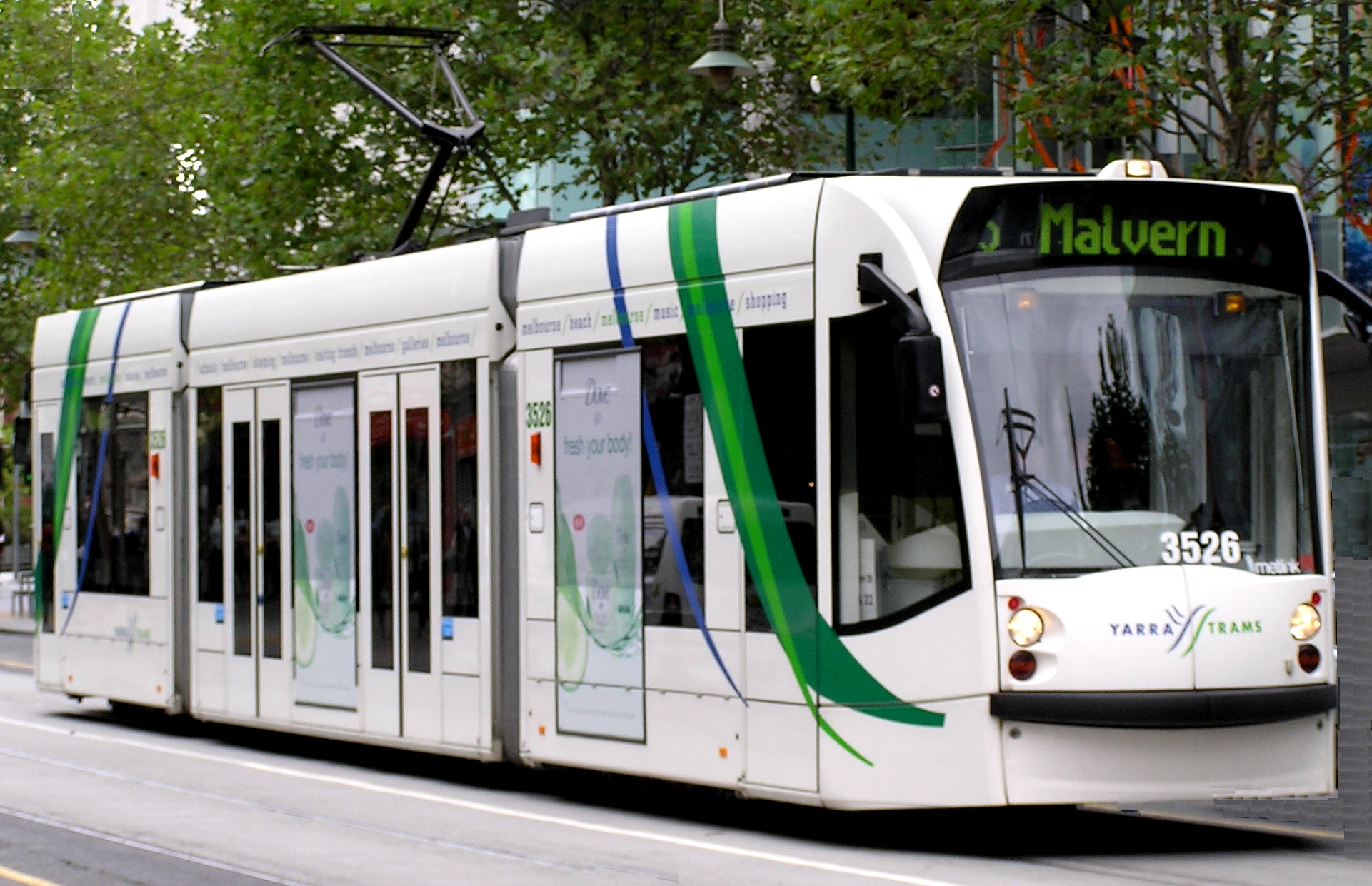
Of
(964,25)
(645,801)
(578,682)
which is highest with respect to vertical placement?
(964,25)

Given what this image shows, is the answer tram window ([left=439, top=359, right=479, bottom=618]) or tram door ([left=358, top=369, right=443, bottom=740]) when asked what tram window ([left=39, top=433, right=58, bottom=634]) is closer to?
tram door ([left=358, top=369, right=443, bottom=740])

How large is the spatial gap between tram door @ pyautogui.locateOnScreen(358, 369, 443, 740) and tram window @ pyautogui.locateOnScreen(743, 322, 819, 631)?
301 centimetres

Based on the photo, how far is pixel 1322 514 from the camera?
9336 mm

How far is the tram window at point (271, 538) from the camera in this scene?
14.0m

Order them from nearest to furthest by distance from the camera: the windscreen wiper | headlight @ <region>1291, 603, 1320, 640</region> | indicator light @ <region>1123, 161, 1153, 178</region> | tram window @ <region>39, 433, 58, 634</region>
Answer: the windscreen wiper < headlight @ <region>1291, 603, 1320, 640</region> < indicator light @ <region>1123, 161, 1153, 178</region> < tram window @ <region>39, 433, 58, 634</region>

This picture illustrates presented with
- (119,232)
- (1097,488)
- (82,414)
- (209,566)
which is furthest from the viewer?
(119,232)

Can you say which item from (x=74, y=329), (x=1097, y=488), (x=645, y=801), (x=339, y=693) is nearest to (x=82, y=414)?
(x=74, y=329)

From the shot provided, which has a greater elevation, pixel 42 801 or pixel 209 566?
pixel 209 566

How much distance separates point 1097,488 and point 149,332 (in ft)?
29.2

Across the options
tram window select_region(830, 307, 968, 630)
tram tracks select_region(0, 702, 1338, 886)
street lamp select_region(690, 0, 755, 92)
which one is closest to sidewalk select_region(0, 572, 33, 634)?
street lamp select_region(690, 0, 755, 92)

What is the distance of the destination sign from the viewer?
362 inches

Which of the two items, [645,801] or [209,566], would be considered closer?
[645,801]

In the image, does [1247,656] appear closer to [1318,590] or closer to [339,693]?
[1318,590]

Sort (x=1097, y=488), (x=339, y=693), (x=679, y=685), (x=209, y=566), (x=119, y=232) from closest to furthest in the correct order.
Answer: (x=1097, y=488) → (x=679, y=685) → (x=339, y=693) → (x=209, y=566) → (x=119, y=232)
